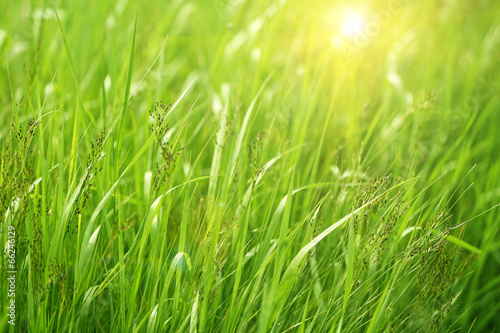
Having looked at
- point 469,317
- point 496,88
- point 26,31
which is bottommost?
point 469,317

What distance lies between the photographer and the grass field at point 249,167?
1.08 metres

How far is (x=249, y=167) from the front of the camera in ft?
5.62

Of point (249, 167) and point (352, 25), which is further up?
point (352, 25)

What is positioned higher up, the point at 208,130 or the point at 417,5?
the point at 417,5

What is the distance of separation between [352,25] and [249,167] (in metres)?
1.39

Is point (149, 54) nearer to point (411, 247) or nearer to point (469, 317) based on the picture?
point (411, 247)

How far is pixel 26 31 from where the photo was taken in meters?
2.30

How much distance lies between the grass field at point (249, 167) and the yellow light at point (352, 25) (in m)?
0.01

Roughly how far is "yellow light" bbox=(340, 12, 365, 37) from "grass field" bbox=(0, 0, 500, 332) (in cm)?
1

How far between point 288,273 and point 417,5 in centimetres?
277

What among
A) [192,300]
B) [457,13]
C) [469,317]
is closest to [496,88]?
[457,13]

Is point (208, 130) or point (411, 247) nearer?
point (411, 247)

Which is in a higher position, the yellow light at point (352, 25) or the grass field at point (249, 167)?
the yellow light at point (352, 25)

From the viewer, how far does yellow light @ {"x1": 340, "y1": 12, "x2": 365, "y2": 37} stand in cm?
250
